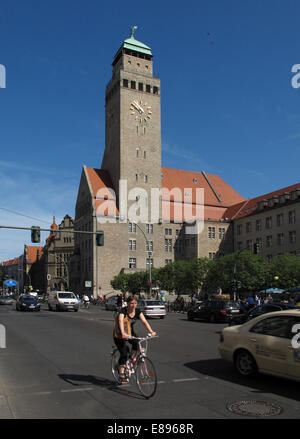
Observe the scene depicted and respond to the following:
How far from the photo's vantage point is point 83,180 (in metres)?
79.6

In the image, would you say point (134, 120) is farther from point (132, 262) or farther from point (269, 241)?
point (269, 241)

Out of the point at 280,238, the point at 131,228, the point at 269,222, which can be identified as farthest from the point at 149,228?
the point at 280,238

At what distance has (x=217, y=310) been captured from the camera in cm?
2648

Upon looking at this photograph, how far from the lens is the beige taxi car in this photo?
7.75 meters

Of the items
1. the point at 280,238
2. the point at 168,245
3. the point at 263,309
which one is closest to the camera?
the point at 263,309

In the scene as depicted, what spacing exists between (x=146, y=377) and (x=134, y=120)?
7136cm

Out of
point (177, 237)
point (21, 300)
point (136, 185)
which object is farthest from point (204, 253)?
point (21, 300)

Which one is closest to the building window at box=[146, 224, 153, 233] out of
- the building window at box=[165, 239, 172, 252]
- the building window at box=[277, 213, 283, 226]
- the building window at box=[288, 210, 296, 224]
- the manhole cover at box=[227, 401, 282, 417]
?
the building window at box=[165, 239, 172, 252]

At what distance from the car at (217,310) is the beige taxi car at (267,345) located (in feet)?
56.3

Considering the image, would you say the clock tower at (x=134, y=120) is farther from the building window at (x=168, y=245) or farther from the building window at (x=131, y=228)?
the building window at (x=168, y=245)

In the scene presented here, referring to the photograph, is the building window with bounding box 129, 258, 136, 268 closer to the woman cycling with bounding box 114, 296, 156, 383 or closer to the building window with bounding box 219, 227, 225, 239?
the building window with bounding box 219, 227, 225, 239

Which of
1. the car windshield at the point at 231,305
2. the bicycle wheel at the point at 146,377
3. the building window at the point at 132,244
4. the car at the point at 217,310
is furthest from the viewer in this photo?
the building window at the point at 132,244

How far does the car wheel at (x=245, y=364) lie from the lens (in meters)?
8.56

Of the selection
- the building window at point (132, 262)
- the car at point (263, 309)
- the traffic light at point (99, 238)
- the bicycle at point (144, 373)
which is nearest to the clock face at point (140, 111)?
the building window at point (132, 262)
